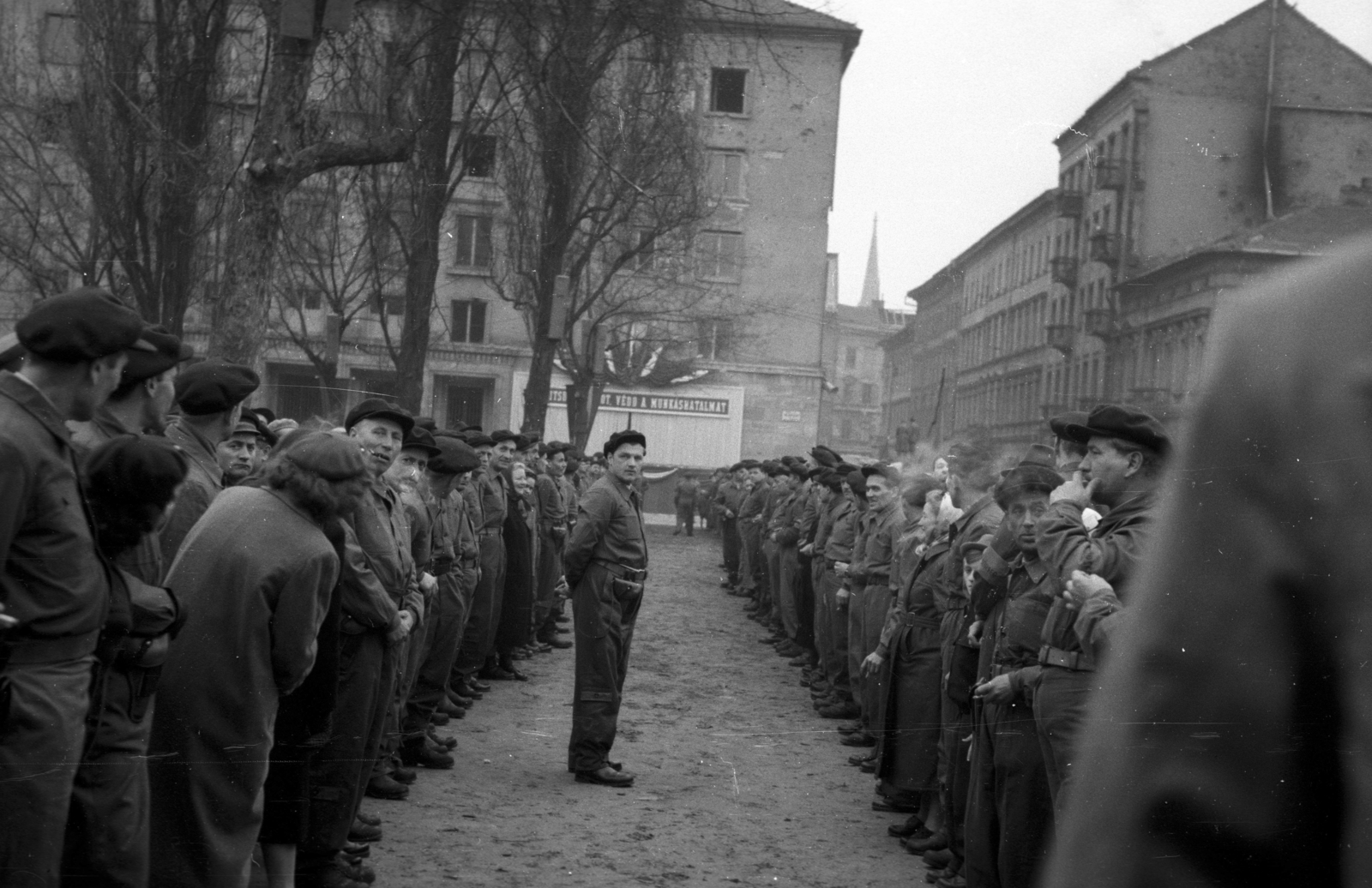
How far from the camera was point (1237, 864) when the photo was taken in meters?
0.86

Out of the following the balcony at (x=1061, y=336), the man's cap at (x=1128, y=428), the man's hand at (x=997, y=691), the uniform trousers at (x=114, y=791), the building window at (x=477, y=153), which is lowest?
the uniform trousers at (x=114, y=791)

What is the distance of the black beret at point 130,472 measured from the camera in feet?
15.1

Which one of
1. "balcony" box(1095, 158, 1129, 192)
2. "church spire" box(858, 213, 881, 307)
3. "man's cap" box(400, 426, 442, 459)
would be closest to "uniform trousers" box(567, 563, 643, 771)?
"man's cap" box(400, 426, 442, 459)

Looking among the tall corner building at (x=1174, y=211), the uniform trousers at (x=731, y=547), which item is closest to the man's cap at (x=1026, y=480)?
the tall corner building at (x=1174, y=211)

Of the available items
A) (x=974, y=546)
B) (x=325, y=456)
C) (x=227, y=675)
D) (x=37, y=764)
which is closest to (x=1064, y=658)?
(x=974, y=546)

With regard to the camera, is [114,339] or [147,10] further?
[147,10]

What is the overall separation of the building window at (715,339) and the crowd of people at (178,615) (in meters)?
39.2

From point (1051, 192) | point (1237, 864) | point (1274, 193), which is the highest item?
point (1051, 192)

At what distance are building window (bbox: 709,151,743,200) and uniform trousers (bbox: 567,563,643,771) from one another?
44063 mm

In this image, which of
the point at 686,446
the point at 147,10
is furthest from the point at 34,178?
the point at 686,446

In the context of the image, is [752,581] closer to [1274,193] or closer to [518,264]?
[518,264]

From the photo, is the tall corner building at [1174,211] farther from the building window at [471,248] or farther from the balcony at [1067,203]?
the building window at [471,248]

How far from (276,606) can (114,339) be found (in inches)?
54.6

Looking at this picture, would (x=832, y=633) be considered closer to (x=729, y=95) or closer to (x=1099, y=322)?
(x=1099, y=322)
